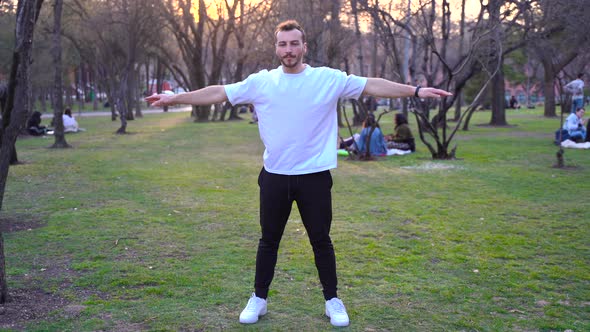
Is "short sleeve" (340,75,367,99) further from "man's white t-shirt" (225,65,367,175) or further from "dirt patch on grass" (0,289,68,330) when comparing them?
"dirt patch on grass" (0,289,68,330)

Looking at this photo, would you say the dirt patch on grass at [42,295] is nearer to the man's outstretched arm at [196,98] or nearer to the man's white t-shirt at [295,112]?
the man's outstretched arm at [196,98]

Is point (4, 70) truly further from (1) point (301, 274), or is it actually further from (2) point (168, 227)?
(1) point (301, 274)

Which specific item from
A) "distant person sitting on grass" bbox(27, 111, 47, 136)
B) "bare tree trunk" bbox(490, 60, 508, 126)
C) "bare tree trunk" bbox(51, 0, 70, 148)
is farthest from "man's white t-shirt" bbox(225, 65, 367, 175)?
"bare tree trunk" bbox(490, 60, 508, 126)

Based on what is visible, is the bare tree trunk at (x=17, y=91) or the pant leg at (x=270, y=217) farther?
the bare tree trunk at (x=17, y=91)

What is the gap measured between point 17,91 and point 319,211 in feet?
9.05

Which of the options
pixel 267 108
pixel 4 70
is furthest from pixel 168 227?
pixel 4 70

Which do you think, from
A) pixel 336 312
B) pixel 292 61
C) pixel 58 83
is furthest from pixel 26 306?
pixel 58 83

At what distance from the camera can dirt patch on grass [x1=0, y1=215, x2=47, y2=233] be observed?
7375mm

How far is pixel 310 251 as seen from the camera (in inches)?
248

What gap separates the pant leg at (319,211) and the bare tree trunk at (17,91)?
2.29m

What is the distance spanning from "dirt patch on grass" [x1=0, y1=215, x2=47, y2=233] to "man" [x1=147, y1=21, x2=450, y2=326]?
4.03m

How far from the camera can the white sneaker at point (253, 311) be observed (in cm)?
425

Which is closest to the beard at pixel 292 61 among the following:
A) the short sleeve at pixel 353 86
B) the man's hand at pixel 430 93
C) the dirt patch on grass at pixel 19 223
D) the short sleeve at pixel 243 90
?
the short sleeve at pixel 243 90

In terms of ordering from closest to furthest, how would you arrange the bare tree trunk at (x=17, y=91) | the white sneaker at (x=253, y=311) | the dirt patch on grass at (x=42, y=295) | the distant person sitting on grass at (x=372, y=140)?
1. the white sneaker at (x=253, y=311)
2. the dirt patch on grass at (x=42, y=295)
3. the bare tree trunk at (x=17, y=91)
4. the distant person sitting on grass at (x=372, y=140)
